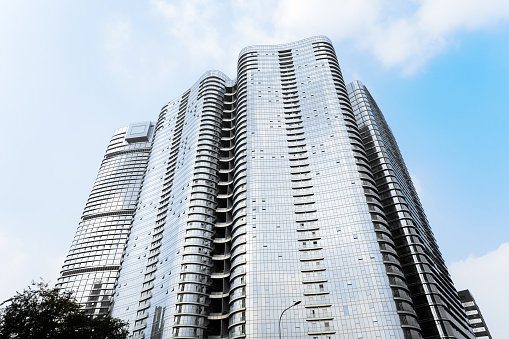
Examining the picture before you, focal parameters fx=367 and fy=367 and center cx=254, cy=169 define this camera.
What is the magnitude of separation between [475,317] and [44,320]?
6280 inches

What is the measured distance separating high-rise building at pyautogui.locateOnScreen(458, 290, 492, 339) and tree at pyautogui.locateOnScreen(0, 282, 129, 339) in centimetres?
14227

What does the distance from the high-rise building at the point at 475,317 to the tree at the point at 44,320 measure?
14227 centimetres

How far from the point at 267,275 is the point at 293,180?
2883cm

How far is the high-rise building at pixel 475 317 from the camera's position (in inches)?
5556

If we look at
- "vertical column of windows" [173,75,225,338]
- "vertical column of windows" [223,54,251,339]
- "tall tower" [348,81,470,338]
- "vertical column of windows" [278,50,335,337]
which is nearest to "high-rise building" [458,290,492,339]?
"tall tower" [348,81,470,338]

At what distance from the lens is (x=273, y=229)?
90875 mm

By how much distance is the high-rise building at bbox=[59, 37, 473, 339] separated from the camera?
7794cm

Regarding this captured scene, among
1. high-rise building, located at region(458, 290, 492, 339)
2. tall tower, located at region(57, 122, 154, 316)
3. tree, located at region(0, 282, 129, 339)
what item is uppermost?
tall tower, located at region(57, 122, 154, 316)

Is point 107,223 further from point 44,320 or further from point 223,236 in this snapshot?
point 44,320

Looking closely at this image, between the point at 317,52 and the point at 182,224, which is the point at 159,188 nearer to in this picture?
the point at 182,224

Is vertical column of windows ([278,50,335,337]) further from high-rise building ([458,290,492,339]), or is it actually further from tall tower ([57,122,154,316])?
high-rise building ([458,290,492,339])

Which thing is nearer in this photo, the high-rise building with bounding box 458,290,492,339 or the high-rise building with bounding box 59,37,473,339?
the high-rise building with bounding box 59,37,473,339

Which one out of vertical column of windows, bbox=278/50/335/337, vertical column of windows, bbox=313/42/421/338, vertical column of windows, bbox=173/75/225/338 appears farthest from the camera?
vertical column of windows, bbox=173/75/225/338

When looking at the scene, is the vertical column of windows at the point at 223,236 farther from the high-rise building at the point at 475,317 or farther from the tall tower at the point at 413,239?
the high-rise building at the point at 475,317
